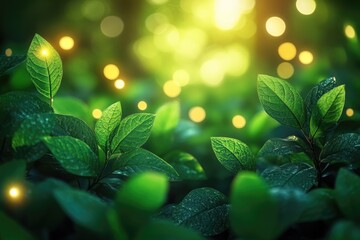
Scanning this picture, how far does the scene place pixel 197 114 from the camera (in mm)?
1582

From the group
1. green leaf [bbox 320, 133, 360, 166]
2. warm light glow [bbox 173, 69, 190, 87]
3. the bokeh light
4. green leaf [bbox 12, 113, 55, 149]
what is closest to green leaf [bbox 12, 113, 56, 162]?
green leaf [bbox 12, 113, 55, 149]

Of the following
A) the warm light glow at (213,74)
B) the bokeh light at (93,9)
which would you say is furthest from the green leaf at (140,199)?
the bokeh light at (93,9)

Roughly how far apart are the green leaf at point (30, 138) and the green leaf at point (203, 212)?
23 centimetres

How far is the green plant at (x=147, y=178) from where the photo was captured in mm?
538

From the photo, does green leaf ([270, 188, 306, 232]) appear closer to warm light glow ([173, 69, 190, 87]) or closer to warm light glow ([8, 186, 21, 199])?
warm light glow ([8, 186, 21, 199])

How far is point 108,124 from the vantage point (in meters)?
0.73

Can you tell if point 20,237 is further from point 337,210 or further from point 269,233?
point 337,210

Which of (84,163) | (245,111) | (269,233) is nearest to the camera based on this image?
(269,233)

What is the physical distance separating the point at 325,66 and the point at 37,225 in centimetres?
131

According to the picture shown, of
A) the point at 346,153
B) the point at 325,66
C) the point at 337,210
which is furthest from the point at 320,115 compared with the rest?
the point at 325,66

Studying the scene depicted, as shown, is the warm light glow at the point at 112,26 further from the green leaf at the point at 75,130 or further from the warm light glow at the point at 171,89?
the green leaf at the point at 75,130

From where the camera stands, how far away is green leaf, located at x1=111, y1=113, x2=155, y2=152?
2.38ft

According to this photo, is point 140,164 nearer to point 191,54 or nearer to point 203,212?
point 203,212

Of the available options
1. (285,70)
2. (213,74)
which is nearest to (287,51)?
(285,70)
